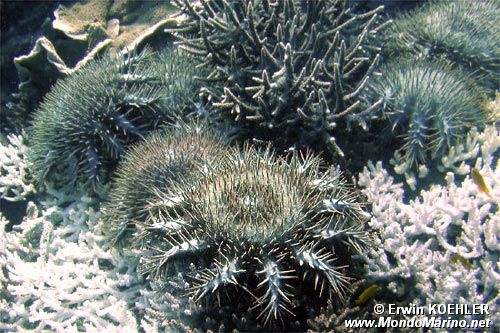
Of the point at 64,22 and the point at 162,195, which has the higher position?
the point at 64,22

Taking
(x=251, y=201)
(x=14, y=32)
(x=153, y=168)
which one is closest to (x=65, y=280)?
(x=153, y=168)

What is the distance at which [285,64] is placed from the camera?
11.9 feet

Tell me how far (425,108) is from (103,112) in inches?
115

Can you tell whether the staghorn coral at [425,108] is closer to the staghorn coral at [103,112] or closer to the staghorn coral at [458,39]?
the staghorn coral at [458,39]

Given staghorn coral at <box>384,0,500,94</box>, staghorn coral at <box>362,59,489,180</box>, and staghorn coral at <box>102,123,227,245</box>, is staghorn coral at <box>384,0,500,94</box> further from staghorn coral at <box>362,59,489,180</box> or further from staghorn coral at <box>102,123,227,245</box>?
staghorn coral at <box>102,123,227,245</box>

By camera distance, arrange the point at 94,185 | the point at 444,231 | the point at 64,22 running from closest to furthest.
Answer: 1. the point at 444,231
2. the point at 94,185
3. the point at 64,22

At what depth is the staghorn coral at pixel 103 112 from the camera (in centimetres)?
377

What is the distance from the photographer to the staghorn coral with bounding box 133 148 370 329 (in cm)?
252

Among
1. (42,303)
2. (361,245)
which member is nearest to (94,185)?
(42,303)

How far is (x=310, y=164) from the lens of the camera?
298 centimetres

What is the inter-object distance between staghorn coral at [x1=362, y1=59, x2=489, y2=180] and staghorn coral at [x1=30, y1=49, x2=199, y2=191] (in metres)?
1.90

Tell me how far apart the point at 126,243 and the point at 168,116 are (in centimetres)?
127

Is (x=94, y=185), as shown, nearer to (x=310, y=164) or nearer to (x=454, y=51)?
(x=310, y=164)

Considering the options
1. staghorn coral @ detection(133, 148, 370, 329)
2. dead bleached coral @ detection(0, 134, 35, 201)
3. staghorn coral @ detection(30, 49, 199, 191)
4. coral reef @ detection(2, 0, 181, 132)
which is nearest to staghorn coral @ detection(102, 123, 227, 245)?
staghorn coral @ detection(133, 148, 370, 329)
